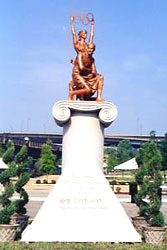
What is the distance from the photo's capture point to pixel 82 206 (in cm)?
990

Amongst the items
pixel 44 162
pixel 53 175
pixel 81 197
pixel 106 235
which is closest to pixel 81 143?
pixel 81 197

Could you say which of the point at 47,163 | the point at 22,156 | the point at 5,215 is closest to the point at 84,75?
the point at 22,156

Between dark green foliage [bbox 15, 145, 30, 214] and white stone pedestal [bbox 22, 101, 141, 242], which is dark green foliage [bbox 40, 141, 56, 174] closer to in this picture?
dark green foliage [bbox 15, 145, 30, 214]

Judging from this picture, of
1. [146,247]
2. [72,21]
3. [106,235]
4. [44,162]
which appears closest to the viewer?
[146,247]

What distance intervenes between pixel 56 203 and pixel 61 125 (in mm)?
2625

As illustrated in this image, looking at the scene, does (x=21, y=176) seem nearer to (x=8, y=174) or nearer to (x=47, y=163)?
(x=8, y=174)

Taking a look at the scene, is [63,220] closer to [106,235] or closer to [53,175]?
[106,235]

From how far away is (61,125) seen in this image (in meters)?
11.4

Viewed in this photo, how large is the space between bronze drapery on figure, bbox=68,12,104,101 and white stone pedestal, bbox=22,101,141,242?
0.78 m

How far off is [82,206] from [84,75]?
13.9 ft

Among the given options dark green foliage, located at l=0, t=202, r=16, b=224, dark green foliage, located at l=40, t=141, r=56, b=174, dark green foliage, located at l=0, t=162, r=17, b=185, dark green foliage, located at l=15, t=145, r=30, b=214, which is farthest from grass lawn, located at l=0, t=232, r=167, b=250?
dark green foliage, located at l=40, t=141, r=56, b=174

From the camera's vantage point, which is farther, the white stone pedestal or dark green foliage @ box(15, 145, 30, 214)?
dark green foliage @ box(15, 145, 30, 214)

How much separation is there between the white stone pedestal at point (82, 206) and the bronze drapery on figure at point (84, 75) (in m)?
0.78

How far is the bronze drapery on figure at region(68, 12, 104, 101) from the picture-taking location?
1154cm
